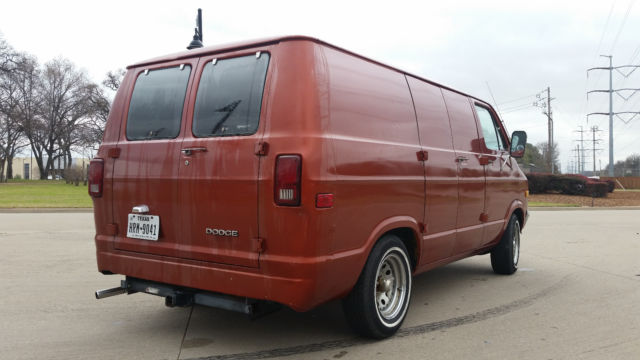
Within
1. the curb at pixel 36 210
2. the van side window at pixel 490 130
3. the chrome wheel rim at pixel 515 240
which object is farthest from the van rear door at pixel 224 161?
the curb at pixel 36 210

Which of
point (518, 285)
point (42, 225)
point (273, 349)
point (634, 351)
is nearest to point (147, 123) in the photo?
A: point (273, 349)

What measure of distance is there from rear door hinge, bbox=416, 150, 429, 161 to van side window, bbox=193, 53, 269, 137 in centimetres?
158

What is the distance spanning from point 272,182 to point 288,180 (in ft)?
0.40

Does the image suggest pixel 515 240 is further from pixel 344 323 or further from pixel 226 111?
pixel 226 111

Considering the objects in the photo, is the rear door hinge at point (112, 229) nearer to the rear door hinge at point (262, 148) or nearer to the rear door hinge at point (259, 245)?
the rear door hinge at point (259, 245)

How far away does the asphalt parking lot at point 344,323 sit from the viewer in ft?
12.3

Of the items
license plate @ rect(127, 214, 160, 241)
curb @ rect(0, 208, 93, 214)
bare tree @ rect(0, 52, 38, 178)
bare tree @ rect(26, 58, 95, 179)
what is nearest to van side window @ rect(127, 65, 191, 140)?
license plate @ rect(127, 214, 160, 241)

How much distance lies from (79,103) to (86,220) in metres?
47.1

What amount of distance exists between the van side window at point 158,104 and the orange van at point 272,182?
11 mm

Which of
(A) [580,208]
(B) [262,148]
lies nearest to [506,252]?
(B) [262,148]

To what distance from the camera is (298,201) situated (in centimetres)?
324

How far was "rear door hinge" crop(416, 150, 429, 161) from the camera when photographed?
4.38 m

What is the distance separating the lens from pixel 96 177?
4191 millimetres

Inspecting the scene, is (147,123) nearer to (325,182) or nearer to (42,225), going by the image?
(325,182)
